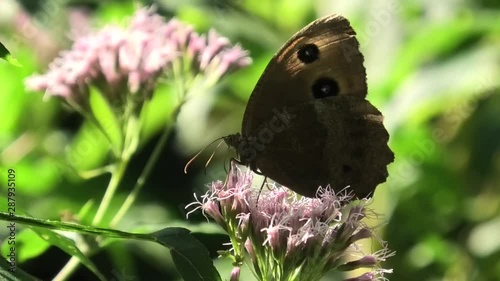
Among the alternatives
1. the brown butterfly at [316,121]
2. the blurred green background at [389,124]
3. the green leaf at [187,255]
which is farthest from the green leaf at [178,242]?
the blurred green background at [389,124]

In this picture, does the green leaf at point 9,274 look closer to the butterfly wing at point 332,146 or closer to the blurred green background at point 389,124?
the butterfly wing at point 332,146

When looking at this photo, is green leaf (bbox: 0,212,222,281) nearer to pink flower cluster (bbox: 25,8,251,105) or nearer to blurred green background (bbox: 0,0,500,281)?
pink flower cluster (bbox: 25,8,251,105)

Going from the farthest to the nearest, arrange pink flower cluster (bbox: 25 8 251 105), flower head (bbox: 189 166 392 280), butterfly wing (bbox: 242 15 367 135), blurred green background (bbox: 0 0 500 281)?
blurred green background (bbox: 0 0 500 281) < pink flower cluster (bbox: 25 8 251 105) < butterfly wing (bbox: 242 15 367 135) < flower head (bbox: 189 166 392 280)

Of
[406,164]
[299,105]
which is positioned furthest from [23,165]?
[406,164]

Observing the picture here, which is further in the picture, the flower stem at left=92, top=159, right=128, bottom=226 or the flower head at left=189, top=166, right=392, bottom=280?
the flower stem at left=92, top=159, right=128, bottom=226

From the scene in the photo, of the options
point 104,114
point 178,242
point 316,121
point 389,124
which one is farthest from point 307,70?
point 389,124

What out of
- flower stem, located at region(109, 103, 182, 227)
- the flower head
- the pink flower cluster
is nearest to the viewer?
the flower head

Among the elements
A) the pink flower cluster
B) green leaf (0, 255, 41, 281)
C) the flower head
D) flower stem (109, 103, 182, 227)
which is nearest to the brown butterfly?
the flower head

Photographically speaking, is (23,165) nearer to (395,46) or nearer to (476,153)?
(395,46)
